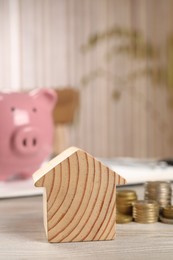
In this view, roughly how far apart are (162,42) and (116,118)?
2.39 feet

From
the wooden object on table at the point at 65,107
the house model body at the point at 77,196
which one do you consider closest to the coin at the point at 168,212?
the house model body at the point at 77,196

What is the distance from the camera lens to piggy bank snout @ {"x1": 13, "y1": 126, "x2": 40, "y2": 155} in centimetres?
102

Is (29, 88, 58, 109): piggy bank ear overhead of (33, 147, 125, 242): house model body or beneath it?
overhead

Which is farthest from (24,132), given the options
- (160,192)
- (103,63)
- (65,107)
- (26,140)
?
(103,63)

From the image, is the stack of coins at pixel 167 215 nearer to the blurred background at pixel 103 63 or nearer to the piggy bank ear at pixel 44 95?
the piggy bank ear at pixel 44 95

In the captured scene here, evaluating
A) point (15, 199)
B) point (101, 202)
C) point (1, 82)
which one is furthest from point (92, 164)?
point (1, 82)

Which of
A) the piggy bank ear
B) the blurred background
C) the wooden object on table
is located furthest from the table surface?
the blurred background

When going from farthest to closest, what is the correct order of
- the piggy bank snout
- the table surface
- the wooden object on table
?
the wooden object on table → the piggy bank snout → the table surface

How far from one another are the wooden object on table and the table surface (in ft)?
5.37

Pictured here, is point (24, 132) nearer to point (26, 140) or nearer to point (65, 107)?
point (26, 140)

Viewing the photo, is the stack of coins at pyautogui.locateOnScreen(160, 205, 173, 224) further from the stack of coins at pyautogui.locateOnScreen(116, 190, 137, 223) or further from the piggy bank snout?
the piggy bank snout

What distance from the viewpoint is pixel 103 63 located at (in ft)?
14.0

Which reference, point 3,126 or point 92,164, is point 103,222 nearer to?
point 92,164

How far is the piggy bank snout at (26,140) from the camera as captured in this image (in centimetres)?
102
